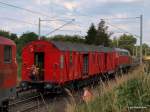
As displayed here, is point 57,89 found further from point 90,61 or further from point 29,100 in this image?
point 90,61

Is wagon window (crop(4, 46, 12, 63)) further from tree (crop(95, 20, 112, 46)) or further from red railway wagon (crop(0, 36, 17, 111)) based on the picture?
tree (crop(95, 20, 112, 46))

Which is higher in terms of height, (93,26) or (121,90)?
(93,26)

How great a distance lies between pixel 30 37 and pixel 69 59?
4968cm

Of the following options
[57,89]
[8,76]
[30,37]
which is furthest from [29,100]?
[30,37]

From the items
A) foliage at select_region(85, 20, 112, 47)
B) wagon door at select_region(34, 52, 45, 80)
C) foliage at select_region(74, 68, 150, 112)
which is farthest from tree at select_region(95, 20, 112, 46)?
foliage at select_region(74, 68, 150, 112)

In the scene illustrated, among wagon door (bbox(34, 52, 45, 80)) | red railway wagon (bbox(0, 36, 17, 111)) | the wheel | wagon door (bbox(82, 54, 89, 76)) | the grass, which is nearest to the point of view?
the grass

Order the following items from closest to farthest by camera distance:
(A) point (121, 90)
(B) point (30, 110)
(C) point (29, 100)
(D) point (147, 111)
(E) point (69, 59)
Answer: (D) point (147, 111), (A) point (121, 90), (B) point (30, 110), (C) point (29, 100), (E) point (69, 59)

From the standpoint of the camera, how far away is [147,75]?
32.3 feet

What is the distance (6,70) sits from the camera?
531 inches

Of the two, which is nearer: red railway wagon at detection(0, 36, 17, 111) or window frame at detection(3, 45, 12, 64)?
red railway wagon at detection(0, 36, 17, 111)

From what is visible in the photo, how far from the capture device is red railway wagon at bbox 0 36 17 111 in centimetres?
1297

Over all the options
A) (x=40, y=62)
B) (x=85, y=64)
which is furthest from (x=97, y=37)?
(x=40, y=62)

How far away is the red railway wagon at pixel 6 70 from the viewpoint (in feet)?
42.5

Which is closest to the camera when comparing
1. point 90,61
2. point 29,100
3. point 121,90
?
point 121,90
